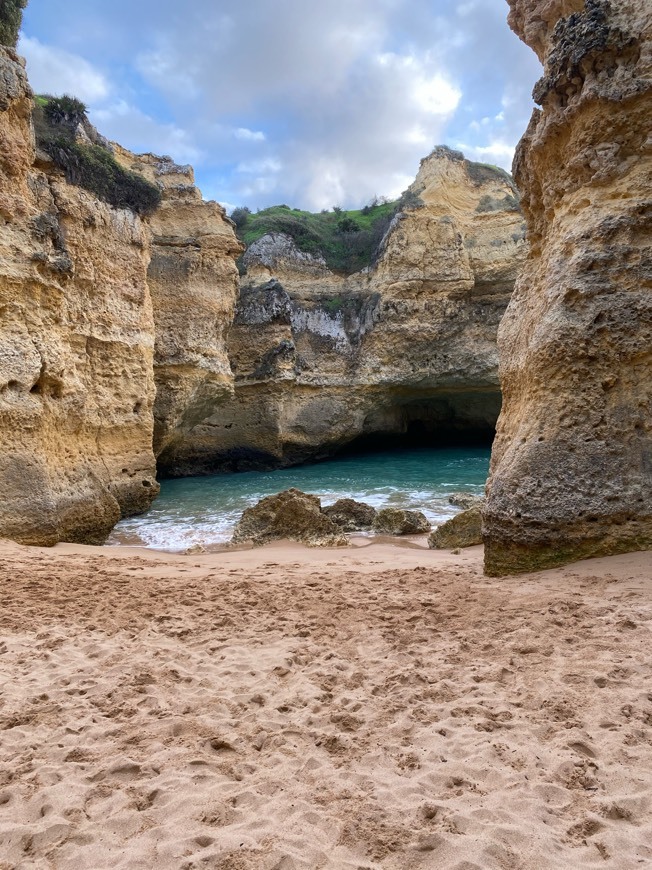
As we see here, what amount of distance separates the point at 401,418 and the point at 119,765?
24794 mm

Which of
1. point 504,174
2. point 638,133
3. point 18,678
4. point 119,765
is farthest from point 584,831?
point 504,174

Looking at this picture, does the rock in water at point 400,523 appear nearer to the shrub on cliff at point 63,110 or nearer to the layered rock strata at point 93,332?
the layered rock strata at point 93,332

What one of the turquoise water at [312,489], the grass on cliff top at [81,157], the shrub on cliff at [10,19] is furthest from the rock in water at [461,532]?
the shrub on cliff at [10,19]

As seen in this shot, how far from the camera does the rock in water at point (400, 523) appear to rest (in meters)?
8.75

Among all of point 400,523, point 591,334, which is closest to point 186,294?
point 400,523

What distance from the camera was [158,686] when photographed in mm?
3053

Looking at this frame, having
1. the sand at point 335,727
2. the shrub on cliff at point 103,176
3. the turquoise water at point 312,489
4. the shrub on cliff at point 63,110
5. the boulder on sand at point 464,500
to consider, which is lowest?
the turquoise water at point 312,489

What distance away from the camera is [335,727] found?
2.61 metres

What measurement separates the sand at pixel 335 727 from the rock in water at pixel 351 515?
4.80 m

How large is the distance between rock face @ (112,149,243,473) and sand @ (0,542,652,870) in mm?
12511

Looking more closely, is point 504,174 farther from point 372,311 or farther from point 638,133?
point 638,133

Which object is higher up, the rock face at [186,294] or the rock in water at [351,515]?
the rock face at [186,294]

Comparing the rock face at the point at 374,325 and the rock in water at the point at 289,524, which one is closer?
the rock in water at the point at 289,524

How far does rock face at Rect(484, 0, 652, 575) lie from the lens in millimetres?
4631
